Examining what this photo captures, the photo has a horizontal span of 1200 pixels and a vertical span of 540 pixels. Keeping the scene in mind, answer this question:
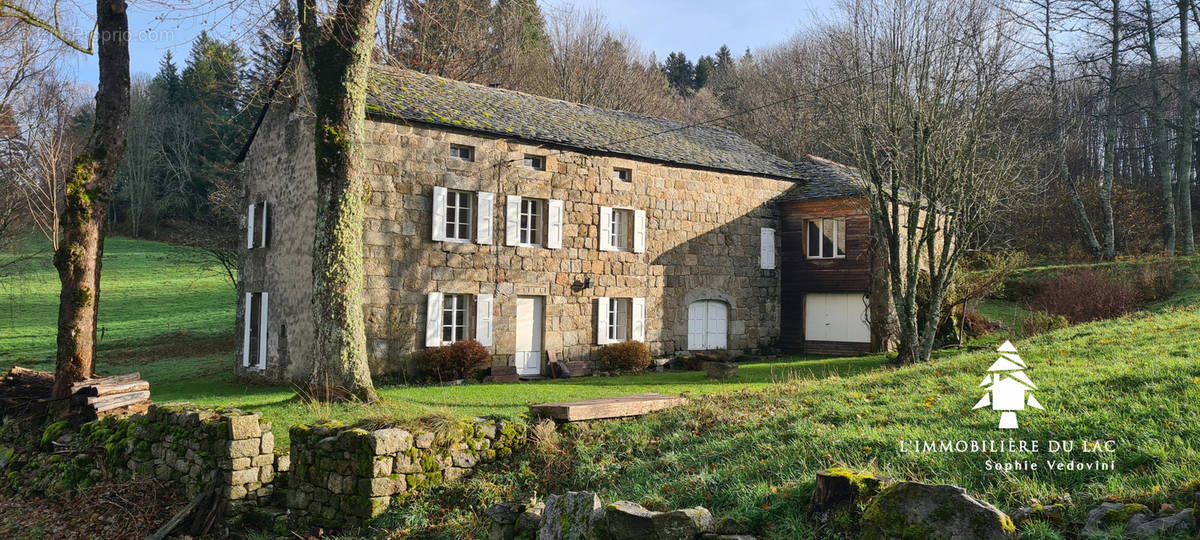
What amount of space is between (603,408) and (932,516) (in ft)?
17.3

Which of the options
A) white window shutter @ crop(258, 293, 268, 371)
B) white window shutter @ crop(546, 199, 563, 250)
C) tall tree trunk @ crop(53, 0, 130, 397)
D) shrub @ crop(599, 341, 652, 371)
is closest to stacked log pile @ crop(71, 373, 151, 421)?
tall tree trunk @ crop(53, 0, 130, 397)

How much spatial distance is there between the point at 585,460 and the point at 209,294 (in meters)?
29.4

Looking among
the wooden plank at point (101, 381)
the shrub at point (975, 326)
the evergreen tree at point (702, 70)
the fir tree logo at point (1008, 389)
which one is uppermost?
the evergreen tree at point (702, 70)

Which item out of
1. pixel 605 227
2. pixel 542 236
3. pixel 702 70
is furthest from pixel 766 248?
pixel 702 70

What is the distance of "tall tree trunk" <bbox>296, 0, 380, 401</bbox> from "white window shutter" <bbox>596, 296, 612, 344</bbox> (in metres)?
6.69

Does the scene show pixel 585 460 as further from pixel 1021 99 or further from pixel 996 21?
pixel 1021 99

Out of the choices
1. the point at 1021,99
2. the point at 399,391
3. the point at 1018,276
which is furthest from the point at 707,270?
the point at 1018,276

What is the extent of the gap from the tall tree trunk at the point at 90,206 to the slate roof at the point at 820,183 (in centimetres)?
1578

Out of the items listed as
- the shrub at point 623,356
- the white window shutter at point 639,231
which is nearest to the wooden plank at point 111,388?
the shrub at point 623,356

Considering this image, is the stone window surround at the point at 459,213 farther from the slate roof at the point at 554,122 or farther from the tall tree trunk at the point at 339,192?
the tall tree trunk at the point at 339,192

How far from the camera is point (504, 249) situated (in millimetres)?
15750

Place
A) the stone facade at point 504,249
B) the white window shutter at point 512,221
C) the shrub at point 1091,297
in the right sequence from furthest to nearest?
the shrub at point 1091,297 < the white window shutter at point 512,221 < the stone facade at point 504,249

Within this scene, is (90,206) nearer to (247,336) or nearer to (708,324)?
(247,336)

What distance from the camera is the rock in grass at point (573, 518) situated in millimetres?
5465
